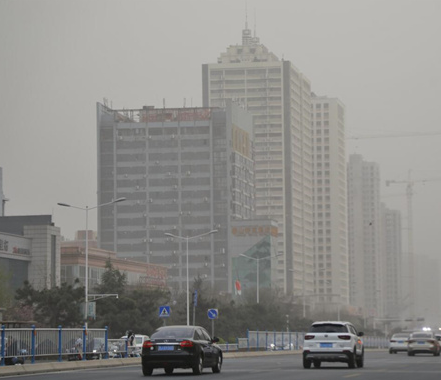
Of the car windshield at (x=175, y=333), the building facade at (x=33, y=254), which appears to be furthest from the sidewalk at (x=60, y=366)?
the building facade at (x=33, y=254)

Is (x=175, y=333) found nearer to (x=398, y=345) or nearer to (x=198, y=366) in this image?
(x=198, y=366)

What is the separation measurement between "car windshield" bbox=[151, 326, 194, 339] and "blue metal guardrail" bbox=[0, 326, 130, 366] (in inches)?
224

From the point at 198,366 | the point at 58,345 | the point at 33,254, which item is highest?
the point at 33,254

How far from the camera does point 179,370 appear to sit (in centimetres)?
3816

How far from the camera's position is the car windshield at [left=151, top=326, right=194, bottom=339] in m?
33.3

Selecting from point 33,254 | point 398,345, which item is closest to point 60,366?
point 398,345

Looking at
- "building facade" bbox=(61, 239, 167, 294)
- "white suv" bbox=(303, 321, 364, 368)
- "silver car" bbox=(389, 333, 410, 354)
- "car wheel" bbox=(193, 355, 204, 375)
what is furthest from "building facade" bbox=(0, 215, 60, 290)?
"car wheel" bbox=(193, 355, 204, 375)

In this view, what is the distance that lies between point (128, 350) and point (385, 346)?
78257 mm

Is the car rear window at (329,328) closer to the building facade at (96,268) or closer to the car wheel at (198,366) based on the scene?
the car wheel at (198,366)

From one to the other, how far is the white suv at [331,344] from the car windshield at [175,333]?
663 centimetres

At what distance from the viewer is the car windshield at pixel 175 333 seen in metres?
33.3

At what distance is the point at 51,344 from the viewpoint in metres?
41.1

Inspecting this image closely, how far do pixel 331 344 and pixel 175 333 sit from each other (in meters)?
→ 7.37

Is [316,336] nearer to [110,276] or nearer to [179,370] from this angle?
[179,370]
